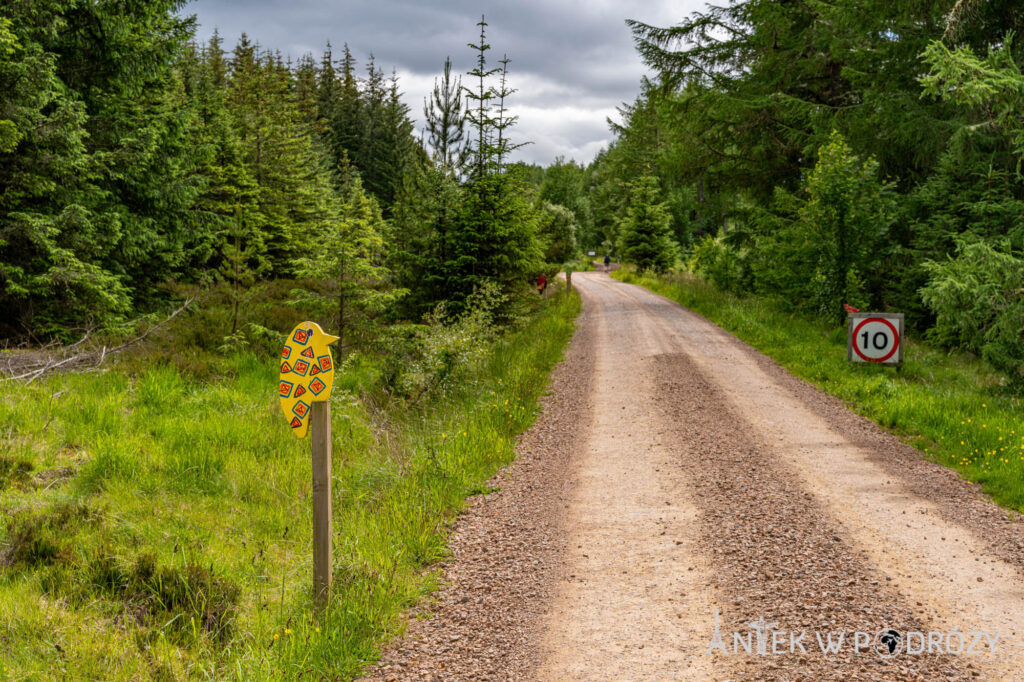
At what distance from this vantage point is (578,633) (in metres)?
4.14

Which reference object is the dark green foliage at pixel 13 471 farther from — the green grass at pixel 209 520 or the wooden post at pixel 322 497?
the wooden post at pixel 322 497

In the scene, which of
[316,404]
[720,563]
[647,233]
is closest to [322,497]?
[316,404]

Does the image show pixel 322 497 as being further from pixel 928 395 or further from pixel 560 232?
pixel 560 232

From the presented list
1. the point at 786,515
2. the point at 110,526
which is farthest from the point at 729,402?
the point at 110,526

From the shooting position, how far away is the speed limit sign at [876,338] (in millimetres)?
11664

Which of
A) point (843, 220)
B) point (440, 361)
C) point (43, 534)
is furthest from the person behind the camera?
point (843, 220)

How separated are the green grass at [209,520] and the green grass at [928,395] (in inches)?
214

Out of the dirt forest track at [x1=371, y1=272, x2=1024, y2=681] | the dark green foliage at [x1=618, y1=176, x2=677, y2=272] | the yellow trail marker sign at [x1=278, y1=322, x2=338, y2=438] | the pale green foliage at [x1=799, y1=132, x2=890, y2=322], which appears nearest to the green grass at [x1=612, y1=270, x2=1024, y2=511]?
the dirt forest track at [x1=371, y1=272, x2=1024, y2=681]

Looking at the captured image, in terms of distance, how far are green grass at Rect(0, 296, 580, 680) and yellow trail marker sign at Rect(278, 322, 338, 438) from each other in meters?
1.39

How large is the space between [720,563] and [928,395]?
701 centimetres

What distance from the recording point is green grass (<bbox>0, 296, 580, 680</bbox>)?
13.6ft

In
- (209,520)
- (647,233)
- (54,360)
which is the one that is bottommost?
(209,520)

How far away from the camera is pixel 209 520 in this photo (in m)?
6.46

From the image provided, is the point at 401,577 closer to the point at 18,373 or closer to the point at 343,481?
the point at 343,481
